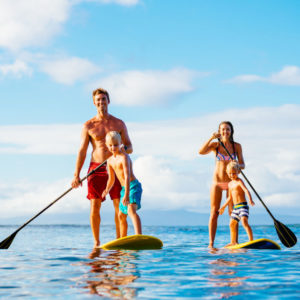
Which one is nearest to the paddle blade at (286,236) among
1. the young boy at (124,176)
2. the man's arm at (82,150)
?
the young boy at (124,176)

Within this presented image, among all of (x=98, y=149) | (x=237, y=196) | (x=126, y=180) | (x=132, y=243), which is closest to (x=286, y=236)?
(x=237, y=196)

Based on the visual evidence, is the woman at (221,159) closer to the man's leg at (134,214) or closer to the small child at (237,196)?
the small child at (237,196)

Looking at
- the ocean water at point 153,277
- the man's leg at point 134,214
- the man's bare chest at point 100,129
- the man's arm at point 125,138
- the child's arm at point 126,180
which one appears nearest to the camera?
the ocean water at point 153,277

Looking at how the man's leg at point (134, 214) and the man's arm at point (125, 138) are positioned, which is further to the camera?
the man's arm at point (125, 138)

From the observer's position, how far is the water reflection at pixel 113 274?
407 cm

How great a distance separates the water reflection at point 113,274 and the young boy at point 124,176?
68 centimetres

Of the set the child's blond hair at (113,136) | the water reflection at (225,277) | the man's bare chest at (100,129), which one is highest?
the man's bare chest at (100,129)

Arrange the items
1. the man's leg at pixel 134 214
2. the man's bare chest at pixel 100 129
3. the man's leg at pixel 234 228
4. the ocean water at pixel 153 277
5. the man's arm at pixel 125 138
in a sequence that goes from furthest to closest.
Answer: the man's leg at pixel 234 228 → the man's arm at pixel 125 138 → the man's bare chest at pixel 100 129 → the man's leg at pixel 134 214 → the ocean water at pixel 153 277

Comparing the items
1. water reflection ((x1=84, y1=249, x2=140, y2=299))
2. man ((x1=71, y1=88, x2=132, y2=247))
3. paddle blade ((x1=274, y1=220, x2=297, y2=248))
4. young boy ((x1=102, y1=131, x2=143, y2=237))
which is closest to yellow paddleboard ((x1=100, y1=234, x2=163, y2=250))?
young boy ((x1=102, y1=131, x2=143, y2=237))

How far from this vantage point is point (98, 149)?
7.79 m

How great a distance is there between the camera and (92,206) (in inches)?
309

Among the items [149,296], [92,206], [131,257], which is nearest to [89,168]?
[92,206]

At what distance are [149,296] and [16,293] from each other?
1.22 meters

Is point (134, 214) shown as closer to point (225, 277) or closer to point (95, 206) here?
point (95, 206)
